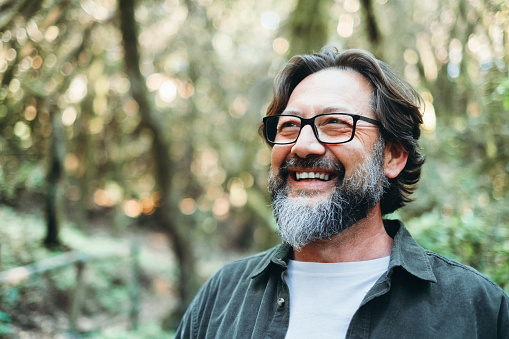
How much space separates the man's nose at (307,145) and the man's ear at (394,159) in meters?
0.44

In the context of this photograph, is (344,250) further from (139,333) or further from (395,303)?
(139,333)

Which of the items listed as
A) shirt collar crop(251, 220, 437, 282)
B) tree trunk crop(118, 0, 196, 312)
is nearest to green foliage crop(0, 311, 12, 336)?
shirt collar crop(251, 220, 437, 282)

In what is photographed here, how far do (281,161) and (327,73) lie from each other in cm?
55

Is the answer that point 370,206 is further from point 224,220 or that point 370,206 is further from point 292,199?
point 224,220

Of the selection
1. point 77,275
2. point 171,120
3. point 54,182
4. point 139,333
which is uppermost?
point 171,120

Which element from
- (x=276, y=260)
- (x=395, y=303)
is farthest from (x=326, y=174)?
(x=395, y=303)

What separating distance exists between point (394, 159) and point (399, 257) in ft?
2.01

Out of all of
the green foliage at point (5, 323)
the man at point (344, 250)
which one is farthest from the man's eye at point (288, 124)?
the green foliage at point (5, 323)

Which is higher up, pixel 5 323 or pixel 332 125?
pixel 332 125

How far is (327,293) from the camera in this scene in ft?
5.62

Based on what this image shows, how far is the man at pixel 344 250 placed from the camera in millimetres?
1540

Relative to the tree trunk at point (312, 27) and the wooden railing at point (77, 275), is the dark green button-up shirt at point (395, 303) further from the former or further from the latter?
the tree trunk at point (312, 27)

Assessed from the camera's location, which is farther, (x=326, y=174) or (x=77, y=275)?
(x=77, y=275)

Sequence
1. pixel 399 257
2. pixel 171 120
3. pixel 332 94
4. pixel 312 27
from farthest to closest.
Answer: pixel 171 120, pixel 312 27, pixel 332 94, pixel 399 257
